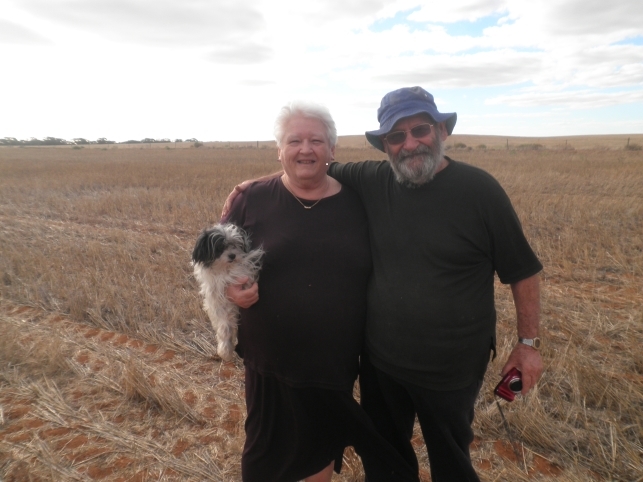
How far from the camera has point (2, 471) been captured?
2.76m

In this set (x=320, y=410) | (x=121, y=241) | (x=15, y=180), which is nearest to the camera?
(x=320, y=410)

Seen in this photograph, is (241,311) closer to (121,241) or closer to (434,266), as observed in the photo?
(434,266)

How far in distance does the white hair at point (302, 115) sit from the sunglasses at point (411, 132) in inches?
12.9

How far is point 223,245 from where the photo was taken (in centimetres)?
250

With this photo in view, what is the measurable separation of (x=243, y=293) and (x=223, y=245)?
30cm

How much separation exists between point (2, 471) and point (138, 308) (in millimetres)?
2484

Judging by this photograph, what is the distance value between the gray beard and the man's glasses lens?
64 mm

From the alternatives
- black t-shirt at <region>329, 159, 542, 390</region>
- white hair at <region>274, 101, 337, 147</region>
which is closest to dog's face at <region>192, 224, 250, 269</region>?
white hair at <region>274, 101, 337, 147</region>

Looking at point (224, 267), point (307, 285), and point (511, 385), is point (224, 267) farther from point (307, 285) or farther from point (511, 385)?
point (511, 385)

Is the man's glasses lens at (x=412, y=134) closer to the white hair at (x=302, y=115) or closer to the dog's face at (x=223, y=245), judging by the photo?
the white hair at (x=302, y=115)

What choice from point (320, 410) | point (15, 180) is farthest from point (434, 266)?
point (15, 180)

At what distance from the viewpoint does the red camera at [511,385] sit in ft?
7.68

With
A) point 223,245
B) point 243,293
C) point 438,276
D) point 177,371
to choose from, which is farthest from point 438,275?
point 177,371

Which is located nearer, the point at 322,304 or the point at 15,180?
the point at 322,304
